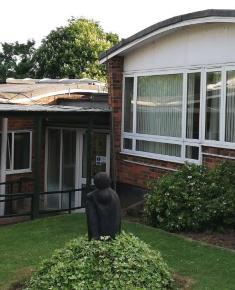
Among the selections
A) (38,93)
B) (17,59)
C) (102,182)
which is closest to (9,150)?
(38,93)

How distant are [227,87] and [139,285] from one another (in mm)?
5609

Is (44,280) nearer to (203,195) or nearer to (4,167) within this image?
(203,195)

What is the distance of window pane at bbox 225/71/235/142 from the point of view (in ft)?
33.5

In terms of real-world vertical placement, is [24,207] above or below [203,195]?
below

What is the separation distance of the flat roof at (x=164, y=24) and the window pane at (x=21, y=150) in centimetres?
370

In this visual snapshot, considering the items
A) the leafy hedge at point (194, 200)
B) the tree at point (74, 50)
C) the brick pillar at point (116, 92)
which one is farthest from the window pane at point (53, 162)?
the tree at point (74, 50)

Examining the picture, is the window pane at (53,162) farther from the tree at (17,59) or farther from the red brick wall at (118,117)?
the tree at (17,59)

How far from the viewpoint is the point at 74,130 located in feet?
48.9

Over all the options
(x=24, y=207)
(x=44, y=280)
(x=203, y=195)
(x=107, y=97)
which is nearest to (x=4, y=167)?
(x=24, y=207)

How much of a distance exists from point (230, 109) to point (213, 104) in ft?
1.54

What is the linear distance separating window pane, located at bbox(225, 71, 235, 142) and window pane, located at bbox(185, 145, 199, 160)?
928mm

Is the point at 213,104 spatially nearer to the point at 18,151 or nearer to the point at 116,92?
the point at 116,92

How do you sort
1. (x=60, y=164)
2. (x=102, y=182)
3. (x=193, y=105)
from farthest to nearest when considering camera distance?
1. (x=60, y=164)
2. (x=193, y=105)
3. (x=102, y=182)

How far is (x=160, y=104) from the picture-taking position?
40.0ft
